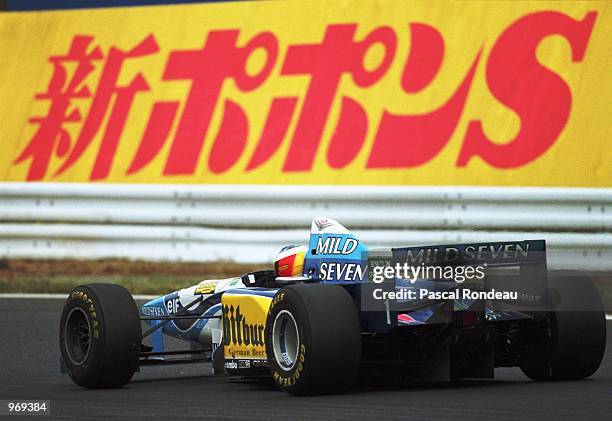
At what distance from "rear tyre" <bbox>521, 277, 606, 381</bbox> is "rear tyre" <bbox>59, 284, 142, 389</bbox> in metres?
2.36

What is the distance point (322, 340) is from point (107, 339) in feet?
5.15

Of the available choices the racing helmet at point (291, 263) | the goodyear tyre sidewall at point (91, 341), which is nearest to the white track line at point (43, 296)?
the goodyear tyre sidewall at point (91, 341)

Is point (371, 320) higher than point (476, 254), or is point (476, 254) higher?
point (476, 254)

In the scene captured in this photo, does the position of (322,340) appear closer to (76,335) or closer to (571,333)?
(571,333)

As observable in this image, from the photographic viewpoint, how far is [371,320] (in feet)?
26.8

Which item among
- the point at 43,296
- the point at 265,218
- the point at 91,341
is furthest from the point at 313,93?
the point at 91,341

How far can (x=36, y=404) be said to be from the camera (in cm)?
798

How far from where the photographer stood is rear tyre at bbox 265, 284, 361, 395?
307 inches

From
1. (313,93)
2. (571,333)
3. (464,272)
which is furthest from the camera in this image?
(313,93)

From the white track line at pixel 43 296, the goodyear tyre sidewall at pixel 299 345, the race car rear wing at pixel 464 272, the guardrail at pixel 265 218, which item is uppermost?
the guardrail at pixel 265 218

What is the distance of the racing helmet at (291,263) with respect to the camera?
8953mm

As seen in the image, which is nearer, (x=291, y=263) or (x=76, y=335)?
(x=291, y=263)

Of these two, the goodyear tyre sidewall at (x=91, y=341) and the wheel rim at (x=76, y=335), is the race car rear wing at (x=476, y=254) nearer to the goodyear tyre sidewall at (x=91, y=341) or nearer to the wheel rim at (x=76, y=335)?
the goodyear tyre sidewall at (x=91, y=341)

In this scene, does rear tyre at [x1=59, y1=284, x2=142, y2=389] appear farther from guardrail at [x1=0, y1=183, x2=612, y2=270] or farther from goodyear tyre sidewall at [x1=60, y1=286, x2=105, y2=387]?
guardrail at [x1=0, y1=183, x2=612, y2=270]
